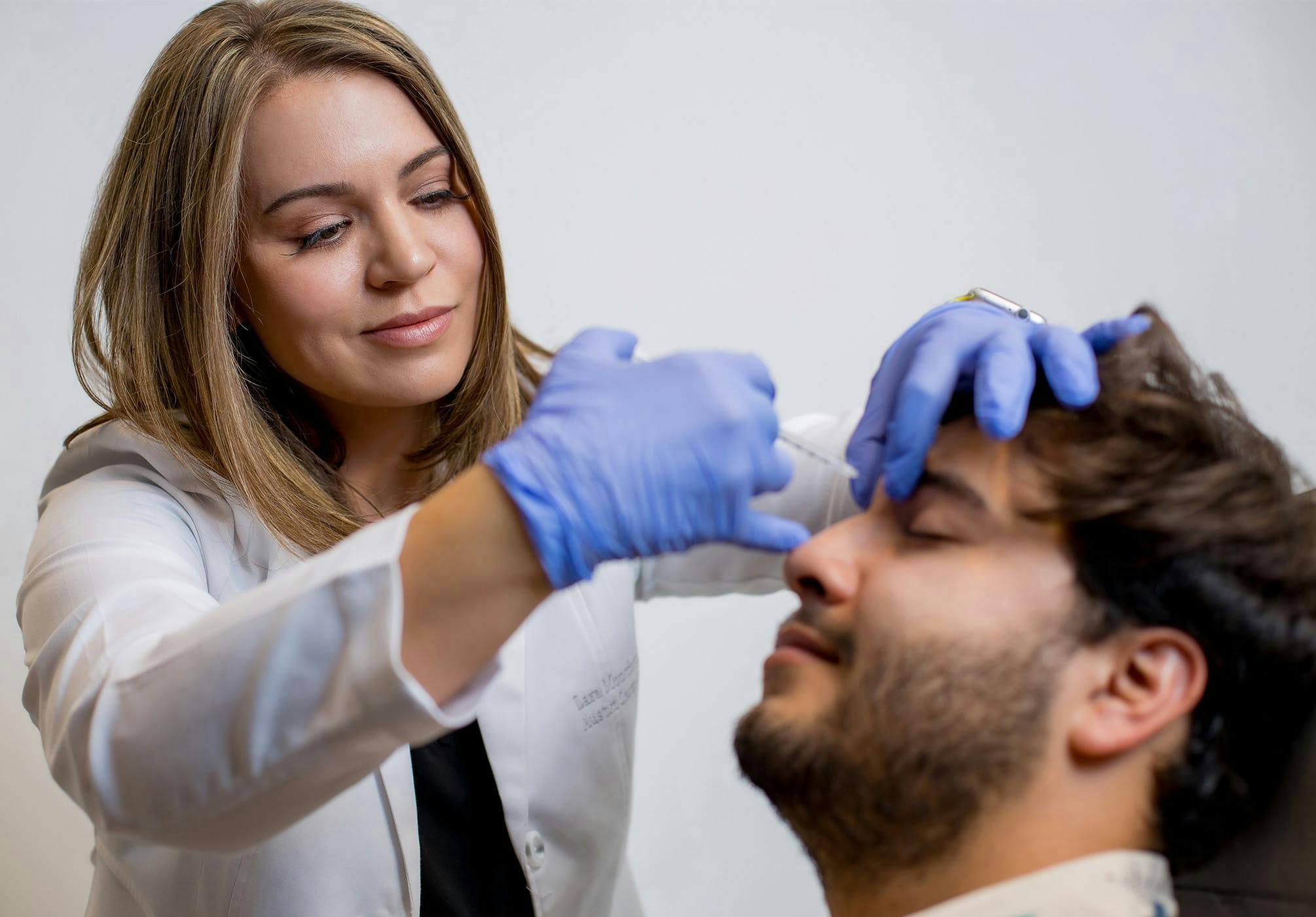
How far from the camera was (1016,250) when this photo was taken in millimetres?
2254

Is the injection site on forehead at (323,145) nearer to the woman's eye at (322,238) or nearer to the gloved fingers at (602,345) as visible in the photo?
the woman's eye at (322,238)

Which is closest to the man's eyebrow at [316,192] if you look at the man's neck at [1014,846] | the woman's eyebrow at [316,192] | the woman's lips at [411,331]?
the woman's eyebrow at [316,192]

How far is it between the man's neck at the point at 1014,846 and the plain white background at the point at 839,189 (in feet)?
4.27

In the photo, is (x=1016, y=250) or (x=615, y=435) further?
(x=1016, y=250)

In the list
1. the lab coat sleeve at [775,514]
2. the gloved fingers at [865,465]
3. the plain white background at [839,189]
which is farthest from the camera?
the plain white background at [839,189]

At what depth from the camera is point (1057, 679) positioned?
99 centimetres

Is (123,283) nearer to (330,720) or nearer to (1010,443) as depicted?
(330,720)

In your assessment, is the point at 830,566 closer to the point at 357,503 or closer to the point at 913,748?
the point at 913,748

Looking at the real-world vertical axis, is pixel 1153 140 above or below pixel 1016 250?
above

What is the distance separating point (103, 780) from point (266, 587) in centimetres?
21

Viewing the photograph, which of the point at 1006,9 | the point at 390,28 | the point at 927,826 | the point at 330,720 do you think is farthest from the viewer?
the point at 1006,9

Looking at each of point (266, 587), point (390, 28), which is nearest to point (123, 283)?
point (390, 28)

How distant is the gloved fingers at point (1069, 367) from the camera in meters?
1.03

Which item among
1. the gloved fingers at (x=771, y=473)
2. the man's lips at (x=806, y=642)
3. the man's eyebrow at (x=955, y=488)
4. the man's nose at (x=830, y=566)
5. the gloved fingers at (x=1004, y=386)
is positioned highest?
the gloved fingers at (x=1004, y=386)
